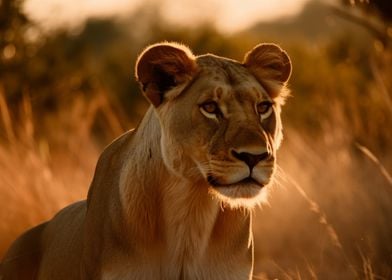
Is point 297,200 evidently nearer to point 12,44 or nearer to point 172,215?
point 172,215

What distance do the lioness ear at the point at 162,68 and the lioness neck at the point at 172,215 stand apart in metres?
0.19

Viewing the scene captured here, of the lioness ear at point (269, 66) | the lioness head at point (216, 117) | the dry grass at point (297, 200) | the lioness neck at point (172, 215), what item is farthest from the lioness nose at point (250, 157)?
the dry grass at point (297, 200)

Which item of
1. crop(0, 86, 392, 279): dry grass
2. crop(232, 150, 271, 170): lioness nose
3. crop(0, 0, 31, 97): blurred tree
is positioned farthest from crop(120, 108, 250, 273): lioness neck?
crop(0, 0, 31, 97): blurred tree

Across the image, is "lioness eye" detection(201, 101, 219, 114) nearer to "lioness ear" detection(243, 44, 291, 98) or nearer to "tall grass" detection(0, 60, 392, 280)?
"lioness ear" detection(243, 44, 291, 98)

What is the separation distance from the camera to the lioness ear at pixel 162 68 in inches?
210

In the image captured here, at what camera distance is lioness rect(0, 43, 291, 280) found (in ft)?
16.5

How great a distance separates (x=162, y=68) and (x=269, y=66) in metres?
0.61

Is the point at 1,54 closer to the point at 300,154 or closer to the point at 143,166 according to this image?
the point at 300,154

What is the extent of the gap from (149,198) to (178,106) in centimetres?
48

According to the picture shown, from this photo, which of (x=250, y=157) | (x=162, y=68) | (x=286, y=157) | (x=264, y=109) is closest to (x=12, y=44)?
(x=286, y=157)

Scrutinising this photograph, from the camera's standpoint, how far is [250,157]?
192 inches

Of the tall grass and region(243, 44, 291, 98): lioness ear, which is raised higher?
region(243, 44, 291, 98): lioness ear

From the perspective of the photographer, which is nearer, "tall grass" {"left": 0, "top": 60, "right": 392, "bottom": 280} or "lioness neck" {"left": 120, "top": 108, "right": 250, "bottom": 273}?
"lioness neck" {"left": 120, "top": 108, "right": 250, "bottom": 273}

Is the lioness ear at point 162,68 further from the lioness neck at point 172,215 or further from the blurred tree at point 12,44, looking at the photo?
the blurred tree at point 12,44
